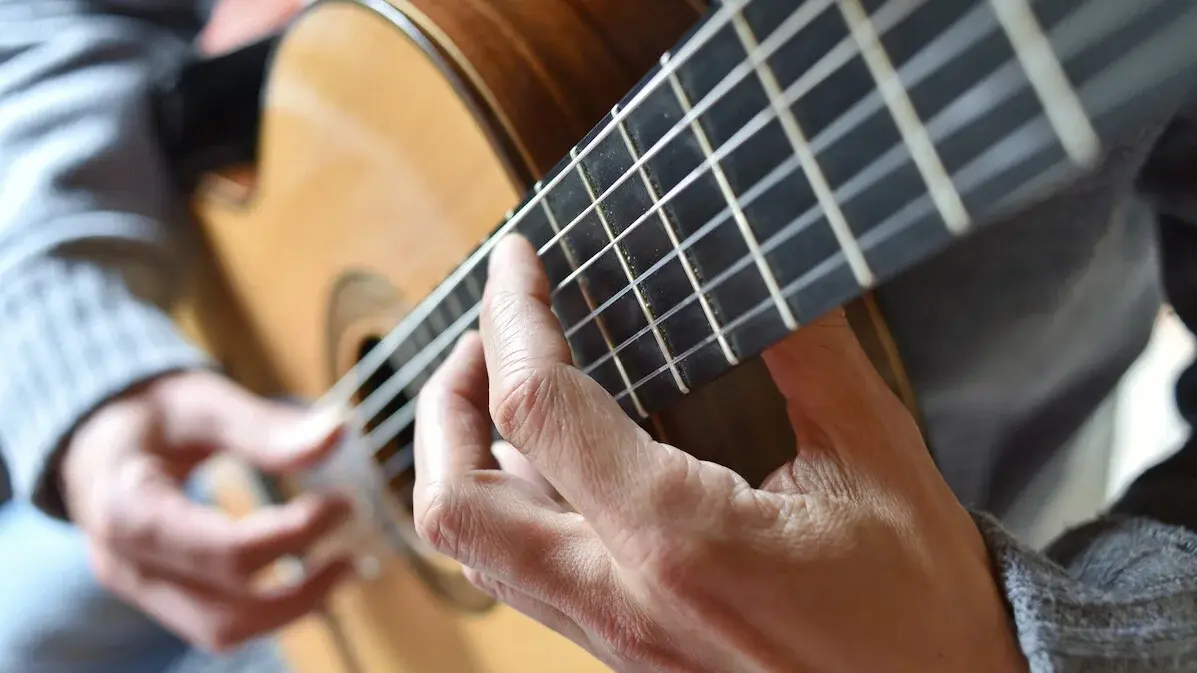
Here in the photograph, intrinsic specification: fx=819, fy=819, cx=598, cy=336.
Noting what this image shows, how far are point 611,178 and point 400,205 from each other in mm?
268

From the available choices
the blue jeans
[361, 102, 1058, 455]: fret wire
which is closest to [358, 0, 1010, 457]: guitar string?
[361, 102, 1058, 455]: fret wire

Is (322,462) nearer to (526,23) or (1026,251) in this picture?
(526,23)

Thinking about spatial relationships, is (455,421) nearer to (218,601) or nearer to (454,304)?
(454,304)

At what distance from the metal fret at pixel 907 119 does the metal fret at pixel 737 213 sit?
68mm

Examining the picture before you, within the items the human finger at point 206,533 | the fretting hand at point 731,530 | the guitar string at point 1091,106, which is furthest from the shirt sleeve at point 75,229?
the guitar string at point 1091,106

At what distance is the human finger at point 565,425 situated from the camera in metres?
0.31

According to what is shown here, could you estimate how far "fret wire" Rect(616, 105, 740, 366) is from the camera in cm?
32

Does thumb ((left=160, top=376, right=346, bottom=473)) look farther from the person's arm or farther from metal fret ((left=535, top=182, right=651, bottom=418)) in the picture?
the person's arm

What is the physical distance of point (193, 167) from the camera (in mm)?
854

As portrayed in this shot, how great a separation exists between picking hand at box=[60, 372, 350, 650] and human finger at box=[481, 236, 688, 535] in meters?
0.39

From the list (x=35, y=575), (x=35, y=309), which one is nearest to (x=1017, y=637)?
(x=35, y=309)

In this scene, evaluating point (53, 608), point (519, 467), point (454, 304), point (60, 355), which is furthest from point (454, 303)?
point (53, 608)

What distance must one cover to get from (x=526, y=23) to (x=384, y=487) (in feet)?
1.32

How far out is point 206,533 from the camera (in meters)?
0.69
